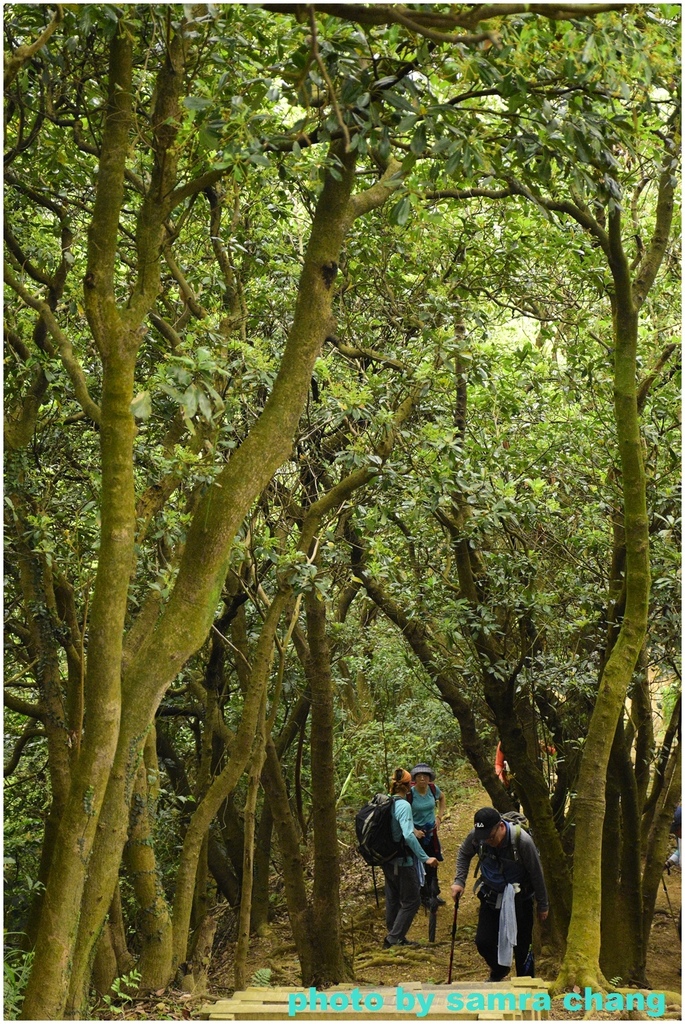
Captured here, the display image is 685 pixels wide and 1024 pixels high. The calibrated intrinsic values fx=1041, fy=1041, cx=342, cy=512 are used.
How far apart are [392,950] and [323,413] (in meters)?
7.67

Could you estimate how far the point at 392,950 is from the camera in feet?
44.9

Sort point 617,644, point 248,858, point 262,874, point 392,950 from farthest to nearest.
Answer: point 262,874
point 392,950
point 248,858
point 617,644

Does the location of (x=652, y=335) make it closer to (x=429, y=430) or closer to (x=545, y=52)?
(x=429, y=430)

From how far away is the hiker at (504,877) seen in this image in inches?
342

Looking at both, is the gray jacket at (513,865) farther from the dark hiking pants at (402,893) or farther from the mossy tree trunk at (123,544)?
the mossy tree trunk at (123,544)

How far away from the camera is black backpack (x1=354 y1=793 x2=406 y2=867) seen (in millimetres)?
10922

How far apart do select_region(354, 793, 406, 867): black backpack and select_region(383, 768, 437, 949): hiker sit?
0.20 feet

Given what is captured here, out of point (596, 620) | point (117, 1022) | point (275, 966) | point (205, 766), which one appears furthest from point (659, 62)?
point (275, 966)

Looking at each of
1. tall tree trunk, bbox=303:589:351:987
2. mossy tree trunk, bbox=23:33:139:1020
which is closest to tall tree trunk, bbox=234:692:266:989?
tall tree trunk, bbox=303:589:351:987

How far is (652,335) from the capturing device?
10.2 m

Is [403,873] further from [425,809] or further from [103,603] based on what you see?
[103,603]

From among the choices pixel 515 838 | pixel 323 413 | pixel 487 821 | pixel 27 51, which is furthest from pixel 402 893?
pixel 27 51

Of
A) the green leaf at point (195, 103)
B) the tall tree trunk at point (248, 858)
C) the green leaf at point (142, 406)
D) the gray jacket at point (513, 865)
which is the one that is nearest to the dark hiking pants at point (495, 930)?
the gray jacket at point (513, 865)

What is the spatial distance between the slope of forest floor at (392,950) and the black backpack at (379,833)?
156 cm
